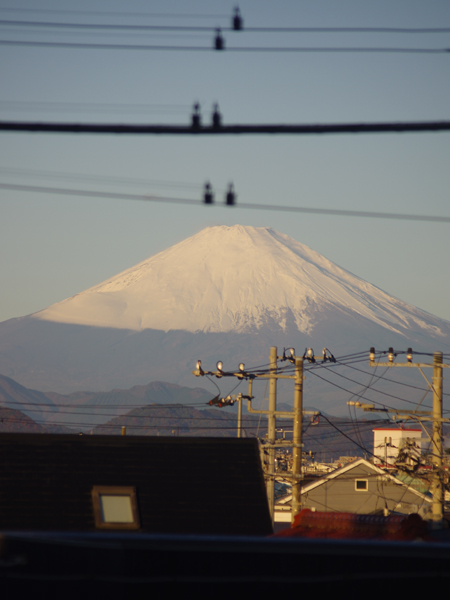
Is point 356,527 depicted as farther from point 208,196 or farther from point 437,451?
point 437,451

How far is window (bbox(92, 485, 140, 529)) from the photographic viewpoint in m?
21.2

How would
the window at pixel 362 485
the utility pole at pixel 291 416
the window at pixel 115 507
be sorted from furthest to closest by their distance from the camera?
the window at pixel 362 485
the utility pole at pixel 291 416
the window at pixel 115 507

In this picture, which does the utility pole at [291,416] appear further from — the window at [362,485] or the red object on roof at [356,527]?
the window at [362,485]

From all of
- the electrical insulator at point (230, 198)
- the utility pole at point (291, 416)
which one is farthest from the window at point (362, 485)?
the electrical insulator at point (230, 198)

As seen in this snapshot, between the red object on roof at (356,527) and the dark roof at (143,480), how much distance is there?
4.82m

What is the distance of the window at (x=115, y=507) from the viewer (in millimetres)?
21234

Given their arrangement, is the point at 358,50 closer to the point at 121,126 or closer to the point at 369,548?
the point at 121,126

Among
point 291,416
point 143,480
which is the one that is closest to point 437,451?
point 291,416

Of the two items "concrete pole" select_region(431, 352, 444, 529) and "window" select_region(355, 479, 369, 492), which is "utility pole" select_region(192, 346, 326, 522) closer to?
"concrete pole" select_region(431, 352, 444, 529)

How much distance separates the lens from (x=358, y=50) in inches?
427

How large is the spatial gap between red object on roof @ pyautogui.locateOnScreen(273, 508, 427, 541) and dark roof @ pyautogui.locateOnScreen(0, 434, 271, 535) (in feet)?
15.8

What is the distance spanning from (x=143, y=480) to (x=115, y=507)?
1356 mm

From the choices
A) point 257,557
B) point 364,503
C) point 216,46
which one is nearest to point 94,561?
point 257,557

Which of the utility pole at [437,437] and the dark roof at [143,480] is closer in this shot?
the dark roof at [143,480]
